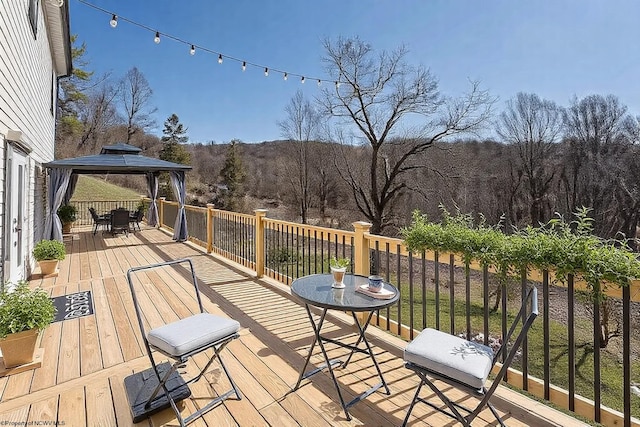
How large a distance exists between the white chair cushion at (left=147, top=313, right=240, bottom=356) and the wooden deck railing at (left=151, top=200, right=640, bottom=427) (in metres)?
1.32

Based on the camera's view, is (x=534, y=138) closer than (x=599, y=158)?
No

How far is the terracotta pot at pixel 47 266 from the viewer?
5.27 metres

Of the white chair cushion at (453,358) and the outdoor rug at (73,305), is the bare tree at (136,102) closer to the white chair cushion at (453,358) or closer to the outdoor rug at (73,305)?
the outdoor rug at (73,305)

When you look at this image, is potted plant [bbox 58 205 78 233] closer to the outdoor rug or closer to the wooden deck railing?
the wooden deck railing

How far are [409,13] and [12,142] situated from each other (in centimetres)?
960

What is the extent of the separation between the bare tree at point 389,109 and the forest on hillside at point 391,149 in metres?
0.04

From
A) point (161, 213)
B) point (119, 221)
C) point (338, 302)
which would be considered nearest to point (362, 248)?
point (338, 302)

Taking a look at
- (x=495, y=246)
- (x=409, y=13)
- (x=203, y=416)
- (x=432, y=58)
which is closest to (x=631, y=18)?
(x=432, y=58)

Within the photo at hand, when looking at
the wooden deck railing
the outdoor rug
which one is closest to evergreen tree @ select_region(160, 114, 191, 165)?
the wooden deck railing

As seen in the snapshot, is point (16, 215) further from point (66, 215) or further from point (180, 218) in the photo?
point (66, 215)

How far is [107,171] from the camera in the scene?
9.44m

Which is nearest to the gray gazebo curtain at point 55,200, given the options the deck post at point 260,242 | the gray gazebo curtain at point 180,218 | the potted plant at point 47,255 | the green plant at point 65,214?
the potted plant at point 47,255

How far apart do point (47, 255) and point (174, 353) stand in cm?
486

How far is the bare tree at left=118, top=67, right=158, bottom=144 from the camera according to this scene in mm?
26087
